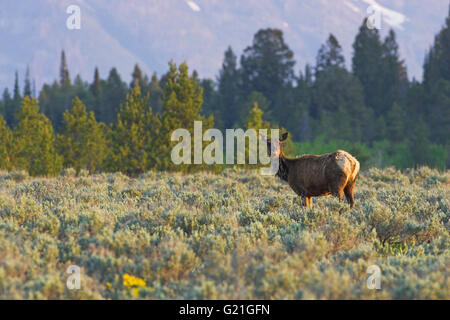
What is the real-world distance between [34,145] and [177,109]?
16736 mm

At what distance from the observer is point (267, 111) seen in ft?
227

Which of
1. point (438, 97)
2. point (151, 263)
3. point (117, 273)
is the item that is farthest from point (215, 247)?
point (438, 97)

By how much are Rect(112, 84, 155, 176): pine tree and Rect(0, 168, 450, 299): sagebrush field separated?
2951 centimetres

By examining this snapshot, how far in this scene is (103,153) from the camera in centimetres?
4969

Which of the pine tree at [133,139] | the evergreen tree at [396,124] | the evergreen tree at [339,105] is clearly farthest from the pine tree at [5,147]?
the evergreen tree at [396,124]

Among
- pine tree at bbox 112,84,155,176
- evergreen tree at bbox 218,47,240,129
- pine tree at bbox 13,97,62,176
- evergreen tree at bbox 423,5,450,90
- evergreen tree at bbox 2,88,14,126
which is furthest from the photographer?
evergreen tree at bbox 2,88,14,126

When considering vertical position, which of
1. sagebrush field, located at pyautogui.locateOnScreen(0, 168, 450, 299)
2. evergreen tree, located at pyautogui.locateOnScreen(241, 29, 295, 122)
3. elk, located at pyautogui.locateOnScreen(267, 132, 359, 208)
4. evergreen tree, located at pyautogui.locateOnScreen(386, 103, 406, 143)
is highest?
evergreen tree, located at pyautogui.locateOnScreen(241, 29, 295, 122)

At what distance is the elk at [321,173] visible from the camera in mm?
10039

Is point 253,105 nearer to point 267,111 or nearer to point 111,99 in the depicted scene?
point 267,111

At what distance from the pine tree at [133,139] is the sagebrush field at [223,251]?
29515 millimetres

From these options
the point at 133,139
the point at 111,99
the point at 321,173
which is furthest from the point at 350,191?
the point at 111,99

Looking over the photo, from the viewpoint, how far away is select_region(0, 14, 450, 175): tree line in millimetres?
40375

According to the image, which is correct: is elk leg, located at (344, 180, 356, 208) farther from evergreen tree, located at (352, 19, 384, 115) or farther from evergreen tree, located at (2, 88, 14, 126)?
evergreen tree, located at (2, 88, 14, 126)

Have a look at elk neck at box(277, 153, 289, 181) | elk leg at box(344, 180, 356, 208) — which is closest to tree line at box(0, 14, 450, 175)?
elk neck at box(277, 153, 289, 181)
